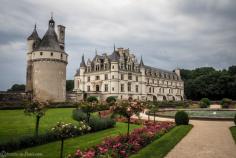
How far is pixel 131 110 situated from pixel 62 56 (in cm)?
3015

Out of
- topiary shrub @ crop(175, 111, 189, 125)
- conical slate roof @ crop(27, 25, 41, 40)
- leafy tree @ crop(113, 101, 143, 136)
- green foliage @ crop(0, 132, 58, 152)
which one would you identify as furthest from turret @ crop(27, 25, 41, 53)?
leafy tree @ crop(113, 101, 143, 136)

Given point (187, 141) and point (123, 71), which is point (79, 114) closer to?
point (187, 141)

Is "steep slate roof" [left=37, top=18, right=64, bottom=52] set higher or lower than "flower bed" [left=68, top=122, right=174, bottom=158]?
higher

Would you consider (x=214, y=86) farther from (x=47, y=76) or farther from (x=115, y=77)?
(x=47, y=76)

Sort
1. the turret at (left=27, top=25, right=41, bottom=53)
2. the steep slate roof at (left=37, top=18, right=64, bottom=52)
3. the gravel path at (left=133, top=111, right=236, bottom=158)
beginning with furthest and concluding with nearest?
1. the turret at (left=27, top=25, right=41, bottom=53)
2. the steep slate roof at (left=37, top=18, right=64, bottom=52)
3. the gravel path at (left=133, top=111, right=236, bottom=158)

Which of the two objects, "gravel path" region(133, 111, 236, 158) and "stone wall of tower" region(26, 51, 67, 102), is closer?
"gravel path" region(133, 111, 236, 158)

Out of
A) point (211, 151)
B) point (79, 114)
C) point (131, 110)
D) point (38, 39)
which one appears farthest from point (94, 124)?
point (38, 39)

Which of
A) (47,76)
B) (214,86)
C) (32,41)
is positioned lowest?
(214,86)

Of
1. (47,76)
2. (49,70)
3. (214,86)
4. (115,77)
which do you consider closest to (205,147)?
(47,76)

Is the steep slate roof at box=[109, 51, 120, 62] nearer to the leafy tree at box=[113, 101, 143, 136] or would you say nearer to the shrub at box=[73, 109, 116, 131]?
the shrub at box=[73, 109, 116, 131]

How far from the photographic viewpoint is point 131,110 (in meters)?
13.5

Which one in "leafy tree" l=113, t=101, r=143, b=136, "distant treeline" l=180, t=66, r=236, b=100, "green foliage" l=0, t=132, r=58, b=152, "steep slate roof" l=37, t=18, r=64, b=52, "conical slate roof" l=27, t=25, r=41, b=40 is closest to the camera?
"green foliage" l=0, t=132, r=58, b=152

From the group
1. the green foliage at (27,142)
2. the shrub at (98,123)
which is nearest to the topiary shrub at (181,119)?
the shrub at (98,123)

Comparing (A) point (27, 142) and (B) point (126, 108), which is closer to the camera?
(A) point (27, 142)
